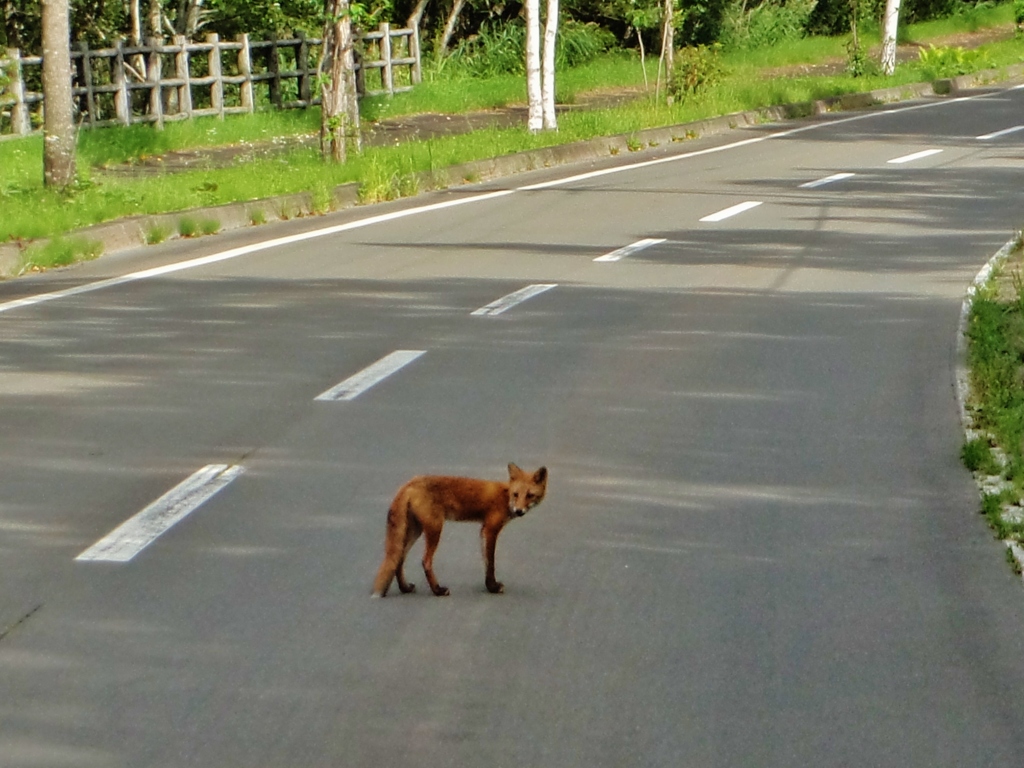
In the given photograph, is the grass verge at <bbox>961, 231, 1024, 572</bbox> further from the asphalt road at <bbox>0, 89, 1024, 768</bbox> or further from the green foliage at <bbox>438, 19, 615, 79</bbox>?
the green foliage at <bbox>438, 19, 615, 79</bbox>

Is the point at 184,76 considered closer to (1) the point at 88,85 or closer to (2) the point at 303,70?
(1) the point at 88,85

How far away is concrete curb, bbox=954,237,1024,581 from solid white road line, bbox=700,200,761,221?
10.5 feet

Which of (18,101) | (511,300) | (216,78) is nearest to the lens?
(511,300)

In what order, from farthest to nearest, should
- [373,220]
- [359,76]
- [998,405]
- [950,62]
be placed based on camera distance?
1. [950,62]
2. [359,76]
3. [373,220]
4. [998,405]

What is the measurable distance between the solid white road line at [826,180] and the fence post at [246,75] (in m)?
13.1

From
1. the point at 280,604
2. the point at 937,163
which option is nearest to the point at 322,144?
the point at 937,163

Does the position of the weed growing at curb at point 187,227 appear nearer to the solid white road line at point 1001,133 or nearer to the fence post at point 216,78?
the fence post at point 216,78

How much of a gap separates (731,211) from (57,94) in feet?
22.9

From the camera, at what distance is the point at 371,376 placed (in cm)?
970

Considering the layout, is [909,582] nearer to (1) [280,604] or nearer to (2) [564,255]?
(1) [280,604]

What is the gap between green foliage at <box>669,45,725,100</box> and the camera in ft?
111

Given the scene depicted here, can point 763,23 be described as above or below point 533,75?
above

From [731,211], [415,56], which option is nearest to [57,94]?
→ [731,211]

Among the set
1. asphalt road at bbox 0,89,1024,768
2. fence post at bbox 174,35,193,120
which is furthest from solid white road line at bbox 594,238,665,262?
fence post at bbox 174,35,193,120
